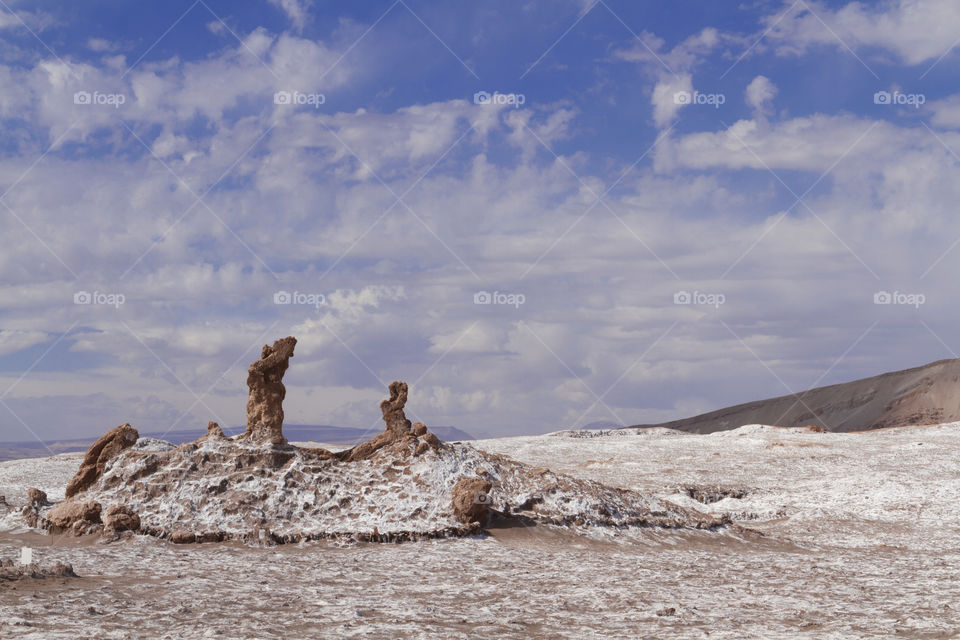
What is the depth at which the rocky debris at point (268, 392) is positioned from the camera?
21125mm

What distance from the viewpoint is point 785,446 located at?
Result: 4444cm

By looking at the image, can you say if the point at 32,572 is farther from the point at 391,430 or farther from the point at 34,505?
the point at 391,430

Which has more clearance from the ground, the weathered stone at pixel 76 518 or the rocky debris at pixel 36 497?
the rocky debris at pixel 36 497

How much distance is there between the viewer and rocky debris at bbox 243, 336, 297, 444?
832 inches

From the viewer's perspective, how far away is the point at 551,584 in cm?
1411

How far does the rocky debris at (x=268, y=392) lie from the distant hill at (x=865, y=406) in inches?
3225

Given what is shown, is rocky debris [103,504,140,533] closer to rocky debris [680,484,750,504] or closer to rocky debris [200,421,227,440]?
rocky debris [200,421,227,440]

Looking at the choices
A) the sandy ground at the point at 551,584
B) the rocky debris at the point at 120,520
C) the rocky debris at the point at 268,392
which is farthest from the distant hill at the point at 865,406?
the rocky debris at the point at 120,520

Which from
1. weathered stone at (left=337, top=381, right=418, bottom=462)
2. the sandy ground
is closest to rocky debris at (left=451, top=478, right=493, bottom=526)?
the sandy ground

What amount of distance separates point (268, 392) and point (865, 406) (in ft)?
303

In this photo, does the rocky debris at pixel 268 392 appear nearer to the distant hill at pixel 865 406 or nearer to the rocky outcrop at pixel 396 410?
the rocky outcrop at pixel 396 410

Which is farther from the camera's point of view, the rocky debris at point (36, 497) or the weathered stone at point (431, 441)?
the weathered stone at point (431, 441)

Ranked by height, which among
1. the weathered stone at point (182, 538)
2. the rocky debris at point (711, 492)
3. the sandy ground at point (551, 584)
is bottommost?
the sandy ground at point (551, 584)

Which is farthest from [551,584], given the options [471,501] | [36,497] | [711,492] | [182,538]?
[711,492]
